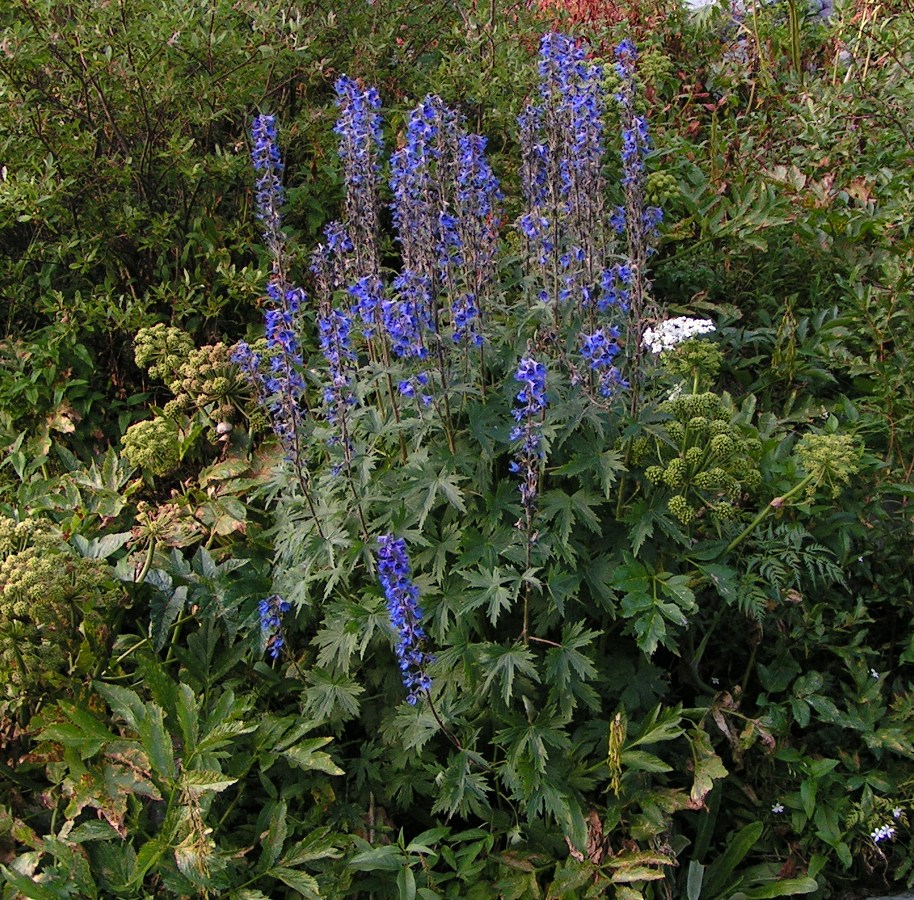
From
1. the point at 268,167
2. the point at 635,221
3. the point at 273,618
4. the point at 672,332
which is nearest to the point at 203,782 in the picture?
the point at 273,618

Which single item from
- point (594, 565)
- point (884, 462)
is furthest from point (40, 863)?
point (884, 462)

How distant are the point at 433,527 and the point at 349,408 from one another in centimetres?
44

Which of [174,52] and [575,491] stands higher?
[174,52]

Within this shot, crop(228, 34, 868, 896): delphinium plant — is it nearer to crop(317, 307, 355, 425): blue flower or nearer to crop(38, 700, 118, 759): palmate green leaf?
crop(317, 307, 355, 425): blue flower

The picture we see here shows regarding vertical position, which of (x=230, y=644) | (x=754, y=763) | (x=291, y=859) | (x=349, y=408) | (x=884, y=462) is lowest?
(x=754, y=763)

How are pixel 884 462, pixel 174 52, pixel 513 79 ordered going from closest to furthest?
pixel 884 462 → pixel 174 52 → pixel 513 79

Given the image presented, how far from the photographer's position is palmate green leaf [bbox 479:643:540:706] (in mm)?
2770

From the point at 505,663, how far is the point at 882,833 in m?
1.28

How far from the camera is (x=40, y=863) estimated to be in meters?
3.08

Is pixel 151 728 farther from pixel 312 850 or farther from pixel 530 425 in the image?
pixel 530 425

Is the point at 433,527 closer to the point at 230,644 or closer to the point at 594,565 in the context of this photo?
the point at 594,565

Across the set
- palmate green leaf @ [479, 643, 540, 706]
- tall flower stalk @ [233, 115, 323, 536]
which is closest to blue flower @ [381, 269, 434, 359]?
tall flower stalk @ [233, 115, 323, 536]

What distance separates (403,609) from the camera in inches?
104

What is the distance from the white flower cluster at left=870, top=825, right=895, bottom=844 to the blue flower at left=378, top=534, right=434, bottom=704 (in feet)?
4.67
